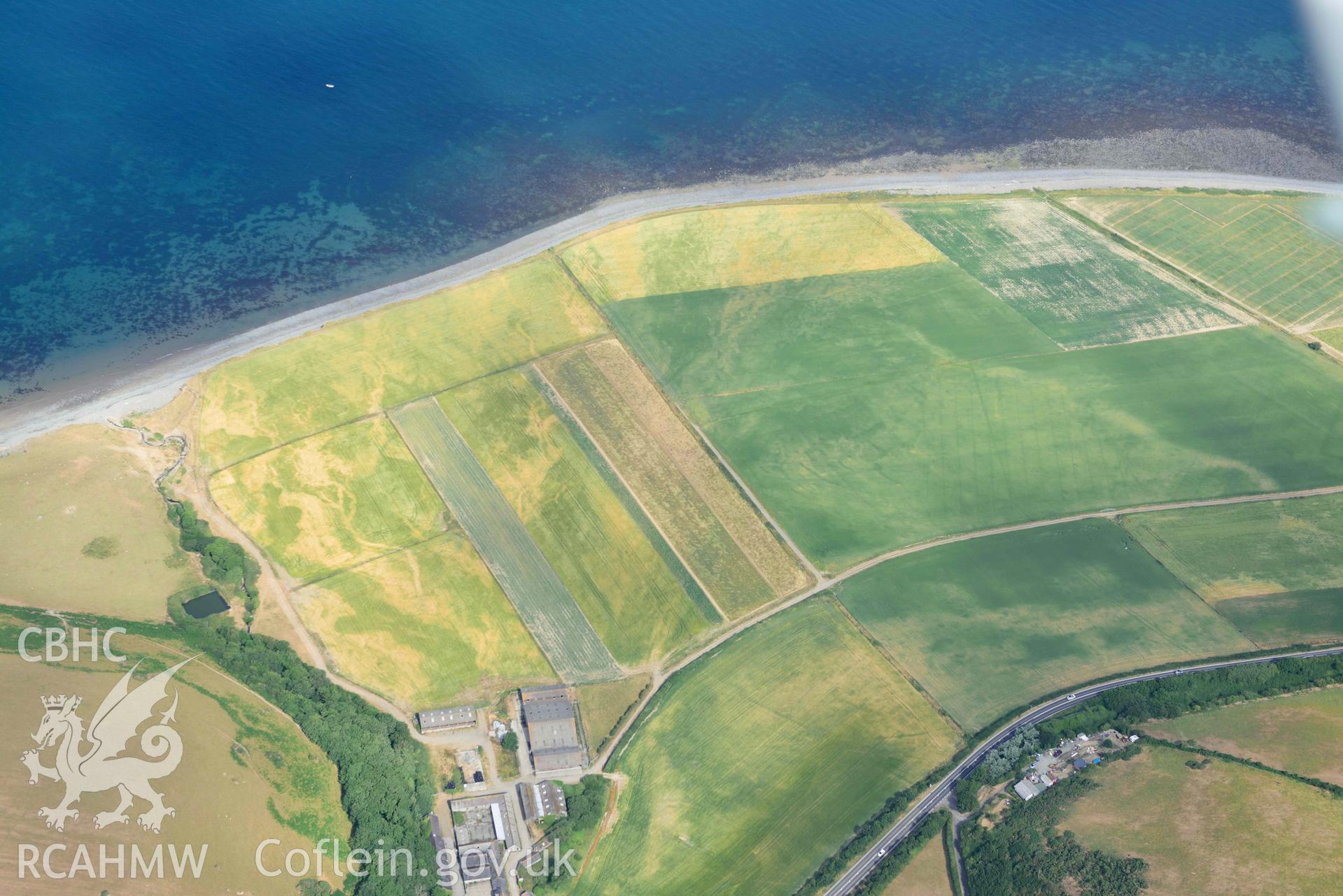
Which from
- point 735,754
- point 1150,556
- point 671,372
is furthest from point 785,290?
point 735,754

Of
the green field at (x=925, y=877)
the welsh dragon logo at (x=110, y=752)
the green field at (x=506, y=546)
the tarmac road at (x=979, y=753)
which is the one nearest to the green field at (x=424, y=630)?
the green field at (x=506, y=546)

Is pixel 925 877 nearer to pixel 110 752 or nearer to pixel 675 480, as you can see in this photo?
pixel 675 480

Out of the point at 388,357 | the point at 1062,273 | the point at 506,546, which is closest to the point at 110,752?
the point at 506,546

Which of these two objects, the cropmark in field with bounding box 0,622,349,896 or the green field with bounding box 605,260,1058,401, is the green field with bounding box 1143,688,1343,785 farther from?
the cropmark in field with bounding box 0,622,349,896

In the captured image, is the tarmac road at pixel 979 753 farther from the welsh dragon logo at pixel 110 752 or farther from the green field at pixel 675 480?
the welsh dragon logo at pixel 110 752

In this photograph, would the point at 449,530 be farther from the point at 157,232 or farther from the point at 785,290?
the point at 157,232

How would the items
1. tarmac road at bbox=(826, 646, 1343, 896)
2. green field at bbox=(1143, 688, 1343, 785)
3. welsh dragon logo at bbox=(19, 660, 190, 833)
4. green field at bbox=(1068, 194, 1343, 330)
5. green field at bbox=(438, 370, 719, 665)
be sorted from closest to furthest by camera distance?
welsh dragon logo at bbox=(19, 660, 190, 833), tarmac road at bbox=(826, 646, 1343, 896), green field at bbox=(1143, 688, 1343, 785), green field at bbox=(438, 370, 719, 665), green field at bbox=(1068, 194, 1343, 330)

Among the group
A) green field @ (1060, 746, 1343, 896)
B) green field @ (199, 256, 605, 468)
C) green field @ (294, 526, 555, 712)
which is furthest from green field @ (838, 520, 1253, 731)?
green field @ (199, 256, 605, 468)
